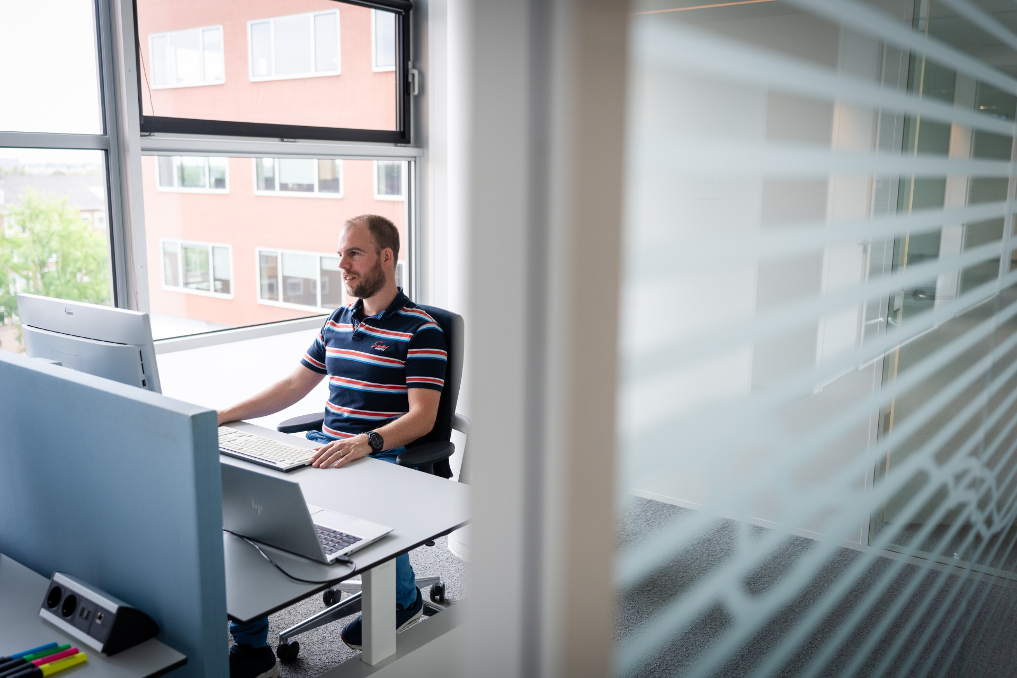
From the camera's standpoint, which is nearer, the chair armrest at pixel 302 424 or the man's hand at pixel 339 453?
the man's hand at pixel 339 453

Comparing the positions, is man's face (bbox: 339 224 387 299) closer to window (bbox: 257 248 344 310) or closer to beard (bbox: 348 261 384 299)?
beard (bbox: 348 261 384 299)

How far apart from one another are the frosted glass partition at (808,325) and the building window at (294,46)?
2.79 m

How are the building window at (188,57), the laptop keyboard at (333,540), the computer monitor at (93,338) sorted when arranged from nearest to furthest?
the laptop keyboard at (333,540)
the computer monitor at (93,338)
the building window at (188,57)

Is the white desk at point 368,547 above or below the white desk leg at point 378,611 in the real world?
above

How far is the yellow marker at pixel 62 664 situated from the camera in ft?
3.83

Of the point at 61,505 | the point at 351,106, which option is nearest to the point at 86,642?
the point at 61,505

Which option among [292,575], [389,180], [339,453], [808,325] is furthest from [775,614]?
[389,180]

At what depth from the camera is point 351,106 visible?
3.54 metres

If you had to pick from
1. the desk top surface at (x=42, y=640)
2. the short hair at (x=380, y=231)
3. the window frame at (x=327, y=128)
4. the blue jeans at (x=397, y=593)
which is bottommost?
the blue jeans at (x=397, y=593)

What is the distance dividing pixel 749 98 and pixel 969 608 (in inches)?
38.9

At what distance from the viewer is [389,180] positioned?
378 centimetres

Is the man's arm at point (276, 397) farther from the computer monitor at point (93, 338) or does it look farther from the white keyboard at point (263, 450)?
the computer monitor at point (93, 338)

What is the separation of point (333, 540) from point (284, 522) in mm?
130

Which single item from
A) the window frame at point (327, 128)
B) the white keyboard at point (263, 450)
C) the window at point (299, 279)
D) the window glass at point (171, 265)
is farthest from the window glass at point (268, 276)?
the white keyboard at point (263, 450)
